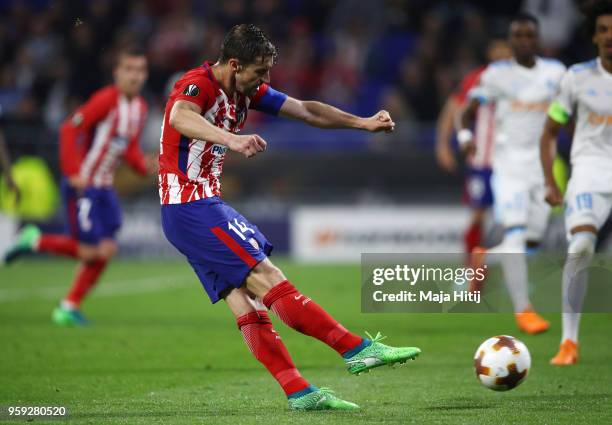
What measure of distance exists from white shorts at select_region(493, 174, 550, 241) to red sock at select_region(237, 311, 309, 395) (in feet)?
13.0

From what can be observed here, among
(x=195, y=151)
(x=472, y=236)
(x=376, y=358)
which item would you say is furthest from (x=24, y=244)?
(x=376, y=358)

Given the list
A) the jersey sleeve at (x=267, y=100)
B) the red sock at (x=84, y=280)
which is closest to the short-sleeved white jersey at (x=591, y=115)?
the jersey sleeve at (x=267, y=100)

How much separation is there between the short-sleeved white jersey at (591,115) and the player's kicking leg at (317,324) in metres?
2.36

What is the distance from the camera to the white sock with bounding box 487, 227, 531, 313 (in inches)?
369

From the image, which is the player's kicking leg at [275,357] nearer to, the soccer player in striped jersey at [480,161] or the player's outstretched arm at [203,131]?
the player's outstretched arm at [203,131]

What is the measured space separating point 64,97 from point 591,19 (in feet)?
44.1

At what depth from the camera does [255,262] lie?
230 inches

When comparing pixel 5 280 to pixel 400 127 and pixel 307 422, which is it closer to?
pixel 400 127

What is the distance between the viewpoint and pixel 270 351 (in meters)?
5.96

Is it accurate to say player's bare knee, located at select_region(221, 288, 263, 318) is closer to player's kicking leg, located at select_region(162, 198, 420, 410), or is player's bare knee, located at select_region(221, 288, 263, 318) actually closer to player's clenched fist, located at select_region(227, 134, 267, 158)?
player's kicking leg, located at select_region(162, 198, 420, 410)

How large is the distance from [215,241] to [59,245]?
18.8 feet

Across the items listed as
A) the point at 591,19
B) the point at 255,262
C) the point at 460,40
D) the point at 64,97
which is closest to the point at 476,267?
the point at 591,19

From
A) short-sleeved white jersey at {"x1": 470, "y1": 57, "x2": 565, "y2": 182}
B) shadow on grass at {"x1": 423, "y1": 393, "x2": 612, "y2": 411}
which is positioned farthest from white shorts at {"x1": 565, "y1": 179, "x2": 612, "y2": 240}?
short-sleeved white jersey at {"x1": 470, "y1": 57, "x2": 565, "y2": 182}

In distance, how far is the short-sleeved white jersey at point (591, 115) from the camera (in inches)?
291
